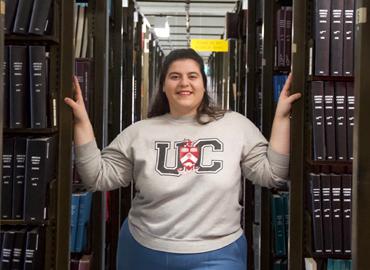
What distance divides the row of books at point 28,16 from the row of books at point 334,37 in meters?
1.02

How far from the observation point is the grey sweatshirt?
188 cm

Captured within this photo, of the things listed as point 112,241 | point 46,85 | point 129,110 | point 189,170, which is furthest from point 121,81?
point 189,170

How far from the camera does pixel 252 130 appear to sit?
6.61 ft

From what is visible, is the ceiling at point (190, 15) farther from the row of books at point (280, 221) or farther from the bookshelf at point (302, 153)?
the bookshelf at point (302, 153)

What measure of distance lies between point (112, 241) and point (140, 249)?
5.89ft

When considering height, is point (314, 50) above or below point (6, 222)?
above

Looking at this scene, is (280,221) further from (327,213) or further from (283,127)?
(283,127)

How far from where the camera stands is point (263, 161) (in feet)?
6.55

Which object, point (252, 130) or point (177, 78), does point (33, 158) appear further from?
point (252, 130)

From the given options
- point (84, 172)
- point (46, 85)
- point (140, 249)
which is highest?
point (46, 85)

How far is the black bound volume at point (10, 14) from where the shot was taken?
6.93ft

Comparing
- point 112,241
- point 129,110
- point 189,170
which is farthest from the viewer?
point 129,110

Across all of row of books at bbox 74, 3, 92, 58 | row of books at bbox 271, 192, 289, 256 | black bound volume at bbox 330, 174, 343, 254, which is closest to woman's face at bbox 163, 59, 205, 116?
black bound volume at bbox 330, 174, 343, 254

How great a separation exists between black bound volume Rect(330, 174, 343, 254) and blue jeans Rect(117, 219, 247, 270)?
0.43 metres
